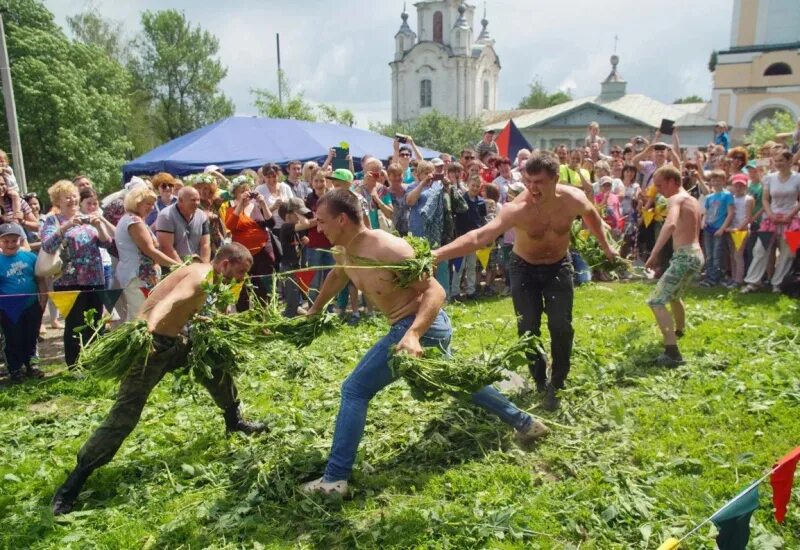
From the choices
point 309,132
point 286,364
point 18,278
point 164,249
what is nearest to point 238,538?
point 286,364

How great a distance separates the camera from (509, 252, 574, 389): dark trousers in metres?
5.36

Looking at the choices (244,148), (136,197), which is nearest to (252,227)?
(136,197)

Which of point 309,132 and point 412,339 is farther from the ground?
point 309,132

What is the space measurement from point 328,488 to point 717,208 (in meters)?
9.04

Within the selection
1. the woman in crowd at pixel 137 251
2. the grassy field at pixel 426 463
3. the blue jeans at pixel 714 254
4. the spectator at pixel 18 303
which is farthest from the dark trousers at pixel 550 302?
the blue jeans at pixel 714 254

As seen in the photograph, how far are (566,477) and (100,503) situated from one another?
10.7ft

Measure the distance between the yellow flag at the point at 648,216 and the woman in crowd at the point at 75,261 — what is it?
8.98 meters

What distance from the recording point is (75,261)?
6957mm

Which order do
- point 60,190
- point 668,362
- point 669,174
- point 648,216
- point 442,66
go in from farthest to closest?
1. point 442,66
2. point 648,216
3. point 60,190
4. point 669,174
5. point 668,362

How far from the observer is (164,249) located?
7.04 m

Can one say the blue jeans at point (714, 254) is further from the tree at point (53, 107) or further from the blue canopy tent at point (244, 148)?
the tree at point (53, 107)

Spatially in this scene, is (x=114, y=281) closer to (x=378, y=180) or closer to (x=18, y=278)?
(x=18, y=278)

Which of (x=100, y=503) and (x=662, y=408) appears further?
(x=662, y=408)

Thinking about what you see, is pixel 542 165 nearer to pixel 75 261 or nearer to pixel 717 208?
pixel 75 261
